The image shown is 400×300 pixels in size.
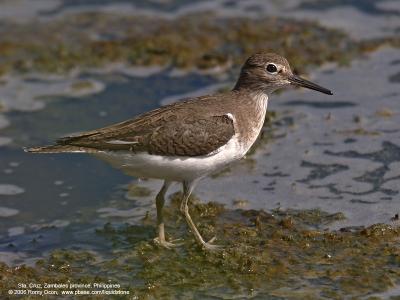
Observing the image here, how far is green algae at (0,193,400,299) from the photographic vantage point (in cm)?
898

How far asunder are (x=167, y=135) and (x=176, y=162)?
0.34m

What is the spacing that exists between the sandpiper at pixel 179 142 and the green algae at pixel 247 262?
34 centimetres

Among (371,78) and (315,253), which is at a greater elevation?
(371,78)

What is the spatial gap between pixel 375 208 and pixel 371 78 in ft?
13.3

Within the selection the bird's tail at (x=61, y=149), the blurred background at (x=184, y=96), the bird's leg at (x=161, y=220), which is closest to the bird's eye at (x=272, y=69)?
the blurred background at (x=184, y=96)

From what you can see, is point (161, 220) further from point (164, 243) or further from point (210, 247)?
point (210, 247)

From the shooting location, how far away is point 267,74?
10516 millimetres

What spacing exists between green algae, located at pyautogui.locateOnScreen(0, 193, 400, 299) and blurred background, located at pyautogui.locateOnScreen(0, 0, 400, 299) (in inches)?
11.3

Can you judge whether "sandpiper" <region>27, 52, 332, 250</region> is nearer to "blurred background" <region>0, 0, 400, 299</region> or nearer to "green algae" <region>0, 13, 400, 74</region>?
"blurred background" <region>0, 0, 400, 299</region>

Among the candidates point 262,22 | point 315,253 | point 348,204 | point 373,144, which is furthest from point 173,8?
point 315,253

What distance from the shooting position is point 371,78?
46.3 feet

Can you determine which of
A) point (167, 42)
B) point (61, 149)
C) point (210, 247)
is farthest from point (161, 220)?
point (167, 42)

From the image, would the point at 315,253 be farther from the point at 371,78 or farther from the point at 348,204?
the point at 371,78

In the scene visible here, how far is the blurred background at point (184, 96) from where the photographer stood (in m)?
11.0
